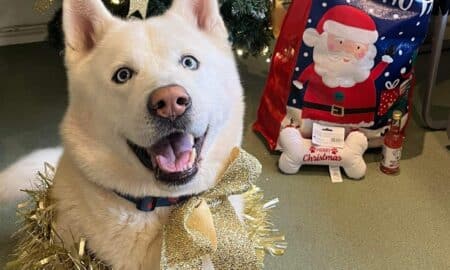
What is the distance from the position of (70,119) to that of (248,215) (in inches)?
18.5

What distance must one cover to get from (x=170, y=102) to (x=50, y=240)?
451 mm

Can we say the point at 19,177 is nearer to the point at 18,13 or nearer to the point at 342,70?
the point at 342,70

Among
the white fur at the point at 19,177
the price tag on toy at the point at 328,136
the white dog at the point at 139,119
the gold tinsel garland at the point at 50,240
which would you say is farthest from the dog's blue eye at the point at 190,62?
the price tag on toy at the point at 328,136

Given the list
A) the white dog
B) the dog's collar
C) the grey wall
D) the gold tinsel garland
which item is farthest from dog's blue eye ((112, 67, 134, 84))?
the grey wall

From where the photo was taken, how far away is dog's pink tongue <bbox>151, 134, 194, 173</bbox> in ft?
3.39

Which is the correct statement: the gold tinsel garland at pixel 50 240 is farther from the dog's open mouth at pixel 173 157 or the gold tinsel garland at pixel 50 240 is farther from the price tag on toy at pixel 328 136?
the price tag on toy at pixel 328 136

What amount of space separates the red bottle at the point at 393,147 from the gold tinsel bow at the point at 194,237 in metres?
0.87

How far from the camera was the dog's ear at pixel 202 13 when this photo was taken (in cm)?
115

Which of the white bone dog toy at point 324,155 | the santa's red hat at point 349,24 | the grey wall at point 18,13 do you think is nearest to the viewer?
the santa's red hat at point 349,24

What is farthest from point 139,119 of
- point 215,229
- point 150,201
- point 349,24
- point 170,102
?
point 349,24

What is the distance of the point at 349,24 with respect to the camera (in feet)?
6.13

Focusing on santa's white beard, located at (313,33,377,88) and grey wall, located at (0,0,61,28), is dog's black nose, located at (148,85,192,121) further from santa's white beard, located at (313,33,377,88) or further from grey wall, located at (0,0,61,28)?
grey wall, located at (0,0,61,28)

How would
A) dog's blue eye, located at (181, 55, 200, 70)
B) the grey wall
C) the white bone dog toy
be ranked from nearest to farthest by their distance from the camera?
1. dog's blue eye, located at (181, 55, 200, 70)
2. the white bone dog toy
3. the grey wall

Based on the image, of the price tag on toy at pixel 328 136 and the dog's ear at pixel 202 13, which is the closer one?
the dog's ear at pixel 202 13
